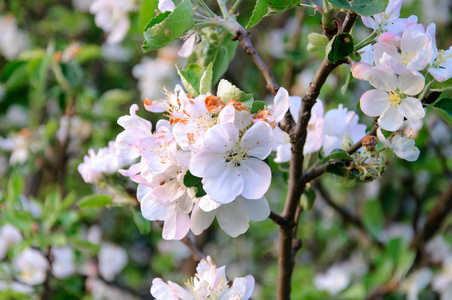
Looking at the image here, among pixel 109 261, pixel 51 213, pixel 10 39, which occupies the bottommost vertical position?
pixel 109 261

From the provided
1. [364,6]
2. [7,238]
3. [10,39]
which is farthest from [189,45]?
[10,39]

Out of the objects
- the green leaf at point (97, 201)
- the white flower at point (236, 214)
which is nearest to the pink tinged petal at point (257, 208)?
the white flower at point (236, 214)

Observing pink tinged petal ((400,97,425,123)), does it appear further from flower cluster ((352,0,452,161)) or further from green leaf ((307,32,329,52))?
green leaf ((307,32,329,52))

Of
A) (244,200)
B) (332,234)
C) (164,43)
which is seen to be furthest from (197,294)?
(332,234)

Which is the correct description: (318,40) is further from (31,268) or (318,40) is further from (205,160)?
(31,268)

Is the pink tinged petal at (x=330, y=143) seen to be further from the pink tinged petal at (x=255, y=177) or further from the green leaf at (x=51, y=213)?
the green leaf at (x=51, y=213)

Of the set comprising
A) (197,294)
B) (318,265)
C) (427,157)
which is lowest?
(318,265)

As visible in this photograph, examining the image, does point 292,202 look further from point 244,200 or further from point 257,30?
point 257,30
